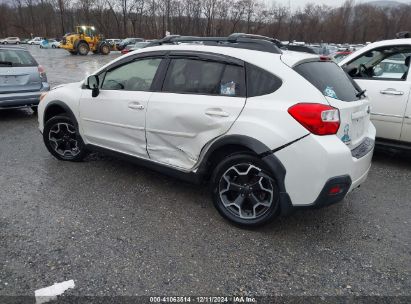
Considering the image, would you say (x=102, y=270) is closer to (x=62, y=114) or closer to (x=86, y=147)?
(x=86, y=147)

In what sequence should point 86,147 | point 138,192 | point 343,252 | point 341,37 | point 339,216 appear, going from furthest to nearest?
point 341,37
point 86,147
point 138,192
point 339,216
point 343,252

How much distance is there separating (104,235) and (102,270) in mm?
490

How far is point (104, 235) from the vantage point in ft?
10.00

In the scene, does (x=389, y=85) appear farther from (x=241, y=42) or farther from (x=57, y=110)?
(x=57, y=110)

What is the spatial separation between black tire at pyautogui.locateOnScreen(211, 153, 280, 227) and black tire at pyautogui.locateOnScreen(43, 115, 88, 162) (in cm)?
220

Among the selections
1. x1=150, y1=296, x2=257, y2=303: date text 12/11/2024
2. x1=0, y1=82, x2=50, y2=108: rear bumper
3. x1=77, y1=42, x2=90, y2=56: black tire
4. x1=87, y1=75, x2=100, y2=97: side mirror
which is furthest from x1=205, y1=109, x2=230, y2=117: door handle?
x1=77, y1=42, x2=90, y2=56: black tire

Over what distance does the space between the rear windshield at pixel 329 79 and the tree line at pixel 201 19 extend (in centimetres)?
7507

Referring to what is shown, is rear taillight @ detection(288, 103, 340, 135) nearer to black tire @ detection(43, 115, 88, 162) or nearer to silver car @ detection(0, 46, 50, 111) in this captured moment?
black tire @ detection(43, 115, 88, 162)

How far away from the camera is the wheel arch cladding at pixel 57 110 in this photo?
4.40m

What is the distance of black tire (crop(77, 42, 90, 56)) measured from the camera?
1350 inches

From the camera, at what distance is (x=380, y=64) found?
205 inches

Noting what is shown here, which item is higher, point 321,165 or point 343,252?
point 321,165

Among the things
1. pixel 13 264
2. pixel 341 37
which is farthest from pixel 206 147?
pixel 341 37

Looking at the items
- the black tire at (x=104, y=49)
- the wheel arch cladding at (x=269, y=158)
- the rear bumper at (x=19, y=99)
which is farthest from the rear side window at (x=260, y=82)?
the black tire at (x=104, y=49)
